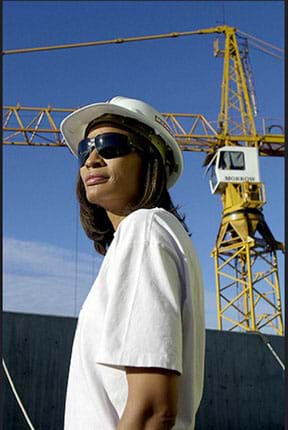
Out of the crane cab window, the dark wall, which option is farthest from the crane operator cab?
the dark wall

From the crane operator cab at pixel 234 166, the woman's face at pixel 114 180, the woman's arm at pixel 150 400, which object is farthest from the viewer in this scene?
the crane operator cab at pixel 234 166

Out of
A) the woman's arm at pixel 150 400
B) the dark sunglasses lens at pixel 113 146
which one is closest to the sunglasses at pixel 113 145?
the dark sunglasses lens at pixel 113 146

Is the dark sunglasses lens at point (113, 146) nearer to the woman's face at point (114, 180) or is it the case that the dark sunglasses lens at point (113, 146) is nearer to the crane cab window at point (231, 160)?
the woman's face at point (114, 180)

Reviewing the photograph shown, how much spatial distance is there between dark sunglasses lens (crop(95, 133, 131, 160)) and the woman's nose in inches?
0.5

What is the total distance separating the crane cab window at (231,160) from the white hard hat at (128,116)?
69.3ft

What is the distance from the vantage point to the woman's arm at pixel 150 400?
1.03 m

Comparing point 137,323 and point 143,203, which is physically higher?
point 143,203

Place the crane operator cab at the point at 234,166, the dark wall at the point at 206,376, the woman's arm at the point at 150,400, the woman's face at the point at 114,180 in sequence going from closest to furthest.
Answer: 1. the woman's arm at the point at 150,400
2. the woman's face at the point at 114,180
3. the dark wall at the point at 206,376
4. the crane operator cab at the point at 234,166

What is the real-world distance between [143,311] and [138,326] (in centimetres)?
3

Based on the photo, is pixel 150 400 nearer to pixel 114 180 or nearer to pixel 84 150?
pixel 114 180

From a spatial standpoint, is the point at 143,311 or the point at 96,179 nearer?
the point at 143,311

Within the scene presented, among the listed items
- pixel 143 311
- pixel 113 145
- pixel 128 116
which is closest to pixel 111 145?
pixel 113 145

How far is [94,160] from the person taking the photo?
152 cm

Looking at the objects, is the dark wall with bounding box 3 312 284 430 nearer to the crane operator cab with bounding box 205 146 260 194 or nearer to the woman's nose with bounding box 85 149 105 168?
the woman's nose with bounding box 85 149 105 168
